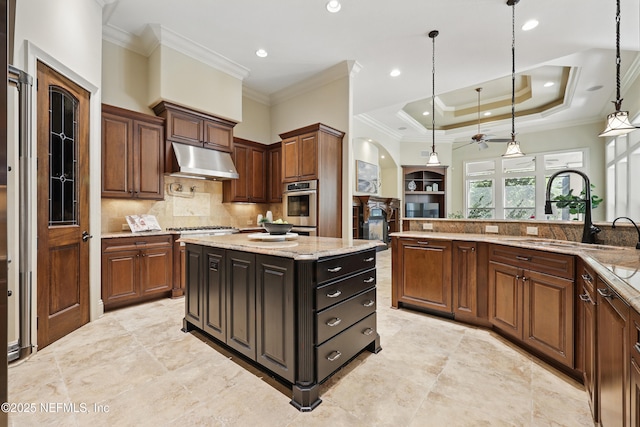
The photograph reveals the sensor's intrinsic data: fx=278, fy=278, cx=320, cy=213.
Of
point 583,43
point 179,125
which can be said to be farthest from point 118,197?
point 583,43

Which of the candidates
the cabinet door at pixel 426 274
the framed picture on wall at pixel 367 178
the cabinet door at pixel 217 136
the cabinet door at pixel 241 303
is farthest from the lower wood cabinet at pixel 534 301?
the framed picture on wall at pixel 367 178

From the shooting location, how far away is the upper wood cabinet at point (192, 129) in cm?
385

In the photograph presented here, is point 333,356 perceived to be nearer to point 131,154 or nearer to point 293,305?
point 293,305

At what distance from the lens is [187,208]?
4.45 meters

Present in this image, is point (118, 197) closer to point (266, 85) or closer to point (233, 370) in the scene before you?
point (233, 370)

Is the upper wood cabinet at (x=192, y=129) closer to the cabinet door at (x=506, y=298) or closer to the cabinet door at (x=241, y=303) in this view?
the cabinet door at (x=241, y=303)

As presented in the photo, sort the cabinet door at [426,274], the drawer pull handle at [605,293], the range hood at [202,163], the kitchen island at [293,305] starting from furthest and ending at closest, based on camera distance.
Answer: the range hood at [202,163]
the cabinet door at [426,274]
the kitchen island at [293,305]
the drawer pull handle at [605,293]

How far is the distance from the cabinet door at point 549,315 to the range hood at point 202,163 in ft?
12.8

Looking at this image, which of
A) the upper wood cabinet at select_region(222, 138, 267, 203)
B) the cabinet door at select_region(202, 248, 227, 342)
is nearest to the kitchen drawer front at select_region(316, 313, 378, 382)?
the cabinet door at select_region(202, 248, 227, 342)

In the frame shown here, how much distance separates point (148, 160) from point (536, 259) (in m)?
4.40

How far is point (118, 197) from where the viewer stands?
3467 millimetres

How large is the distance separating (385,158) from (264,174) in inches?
185


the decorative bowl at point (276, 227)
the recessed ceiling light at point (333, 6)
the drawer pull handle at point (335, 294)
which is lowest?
the drawer pull handle at point (335, 294)

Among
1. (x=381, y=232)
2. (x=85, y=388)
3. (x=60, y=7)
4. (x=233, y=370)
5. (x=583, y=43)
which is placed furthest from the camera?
(x=381, y=232)
